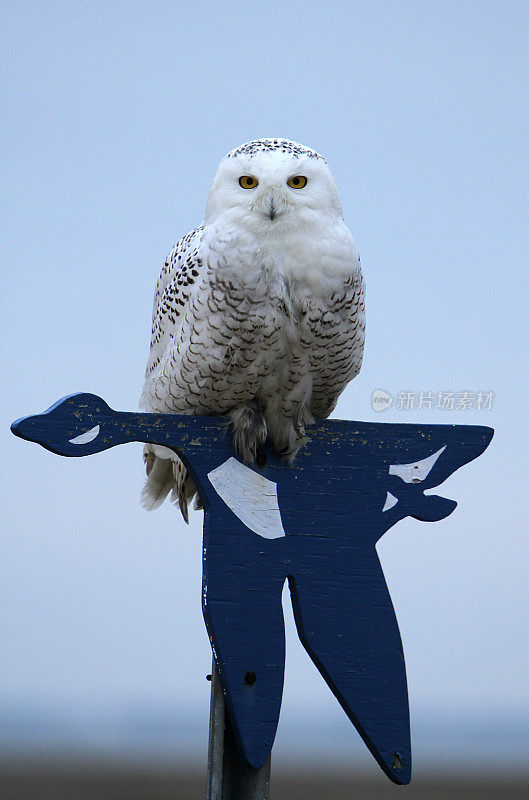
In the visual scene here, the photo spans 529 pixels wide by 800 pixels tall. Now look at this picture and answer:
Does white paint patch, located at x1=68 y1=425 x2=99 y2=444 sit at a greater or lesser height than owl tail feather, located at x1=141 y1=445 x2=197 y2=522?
lesser

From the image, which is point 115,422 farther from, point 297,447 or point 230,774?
point 230,774

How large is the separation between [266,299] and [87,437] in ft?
1.56

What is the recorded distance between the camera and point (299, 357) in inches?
81.2

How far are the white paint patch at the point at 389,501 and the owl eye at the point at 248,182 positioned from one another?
77cm

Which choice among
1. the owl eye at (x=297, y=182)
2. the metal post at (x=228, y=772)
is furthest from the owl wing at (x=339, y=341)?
the metal post at (x=228, y=772)

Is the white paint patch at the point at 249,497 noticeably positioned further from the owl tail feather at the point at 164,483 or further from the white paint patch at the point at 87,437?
the owl tail feather at the point at 164,483

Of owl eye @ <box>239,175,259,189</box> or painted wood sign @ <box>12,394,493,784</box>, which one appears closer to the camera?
painted wood sign @ <box>12,394,493,784</box>

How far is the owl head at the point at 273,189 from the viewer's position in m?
2.00

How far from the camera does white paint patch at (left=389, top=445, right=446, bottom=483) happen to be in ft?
7.14

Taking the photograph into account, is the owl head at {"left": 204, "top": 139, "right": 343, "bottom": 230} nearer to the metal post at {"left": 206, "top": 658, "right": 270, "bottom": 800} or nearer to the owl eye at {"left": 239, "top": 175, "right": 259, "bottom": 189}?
the owl eye at {"left": 239, "top": 175, "right": 259, "bottom": 189}

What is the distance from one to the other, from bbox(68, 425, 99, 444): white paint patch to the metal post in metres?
0.59

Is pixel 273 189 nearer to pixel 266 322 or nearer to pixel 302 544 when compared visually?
pixel 266 322

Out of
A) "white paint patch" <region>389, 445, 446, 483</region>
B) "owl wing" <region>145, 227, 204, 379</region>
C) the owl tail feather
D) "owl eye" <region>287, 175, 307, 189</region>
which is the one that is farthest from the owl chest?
the owl tail feather

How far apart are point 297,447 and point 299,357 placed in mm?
207
